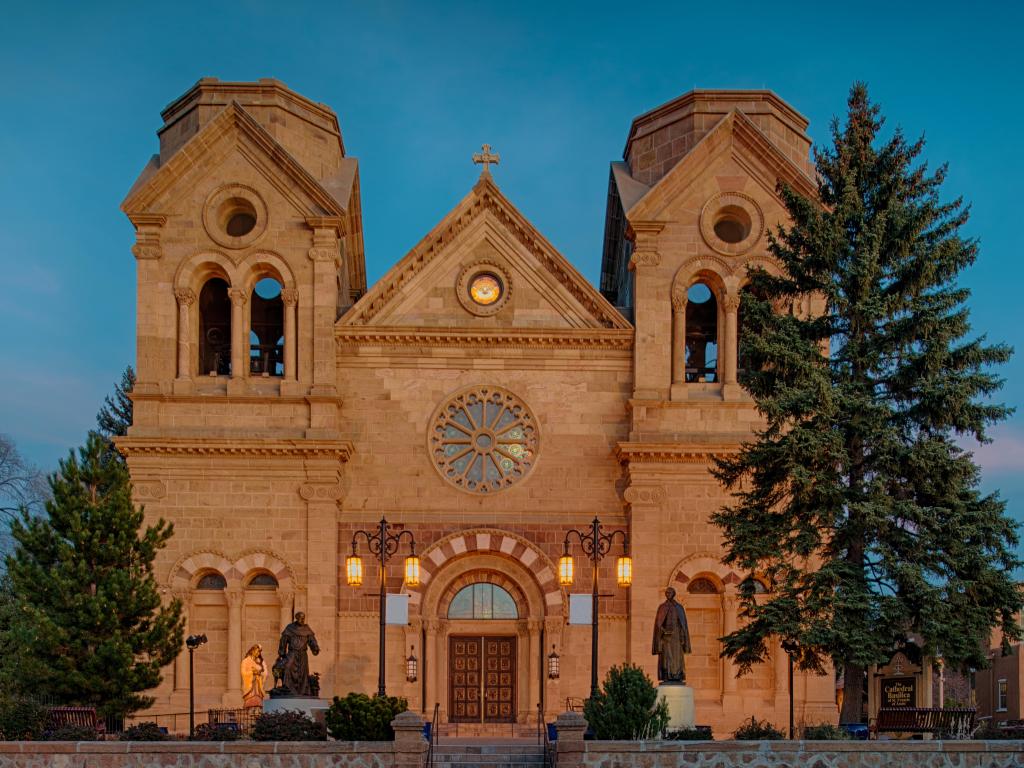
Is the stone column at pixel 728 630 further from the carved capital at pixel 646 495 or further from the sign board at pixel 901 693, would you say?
the sign board at pixel 901 693

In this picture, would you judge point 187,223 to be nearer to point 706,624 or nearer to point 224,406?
point 224,406

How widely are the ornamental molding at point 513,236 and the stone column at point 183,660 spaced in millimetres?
8260

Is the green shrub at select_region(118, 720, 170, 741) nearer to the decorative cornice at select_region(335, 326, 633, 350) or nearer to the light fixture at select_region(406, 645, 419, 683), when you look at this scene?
the light fixture at select_region(406, 645, 419, 683)

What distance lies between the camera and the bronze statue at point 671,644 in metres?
29.1

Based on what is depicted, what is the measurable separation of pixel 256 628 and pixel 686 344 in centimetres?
1430

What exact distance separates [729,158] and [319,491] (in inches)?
557

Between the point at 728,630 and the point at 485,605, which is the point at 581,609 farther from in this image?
the point at 485,605

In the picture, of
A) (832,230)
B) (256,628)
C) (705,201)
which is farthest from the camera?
(705,201)

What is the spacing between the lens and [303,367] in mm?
36844

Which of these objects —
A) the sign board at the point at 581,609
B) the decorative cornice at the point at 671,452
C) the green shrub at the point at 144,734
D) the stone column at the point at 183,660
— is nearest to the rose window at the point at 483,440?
the decorative cornice at the point at 671,452

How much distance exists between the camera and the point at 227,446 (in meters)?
35.8

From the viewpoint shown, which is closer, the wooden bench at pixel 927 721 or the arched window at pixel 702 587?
the wooden bench at pixel 927 721

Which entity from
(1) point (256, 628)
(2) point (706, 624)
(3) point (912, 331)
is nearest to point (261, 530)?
(1) point (256, 628)

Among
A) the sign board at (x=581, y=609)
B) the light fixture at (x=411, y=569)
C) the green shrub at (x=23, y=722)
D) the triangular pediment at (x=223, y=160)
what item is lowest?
the green shrub at (x=23, y=722)
